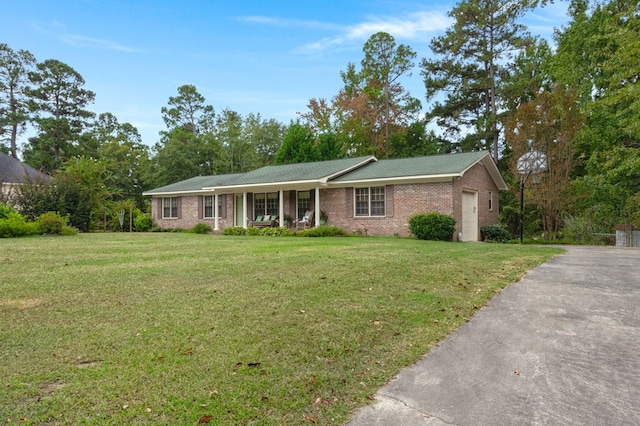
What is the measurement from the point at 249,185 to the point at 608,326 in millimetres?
17124

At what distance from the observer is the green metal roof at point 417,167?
15.8 metres

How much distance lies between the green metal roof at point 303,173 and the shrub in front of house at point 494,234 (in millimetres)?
6665

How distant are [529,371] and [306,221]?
15915mm

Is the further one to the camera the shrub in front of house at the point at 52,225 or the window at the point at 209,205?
the window at the point at 209,205

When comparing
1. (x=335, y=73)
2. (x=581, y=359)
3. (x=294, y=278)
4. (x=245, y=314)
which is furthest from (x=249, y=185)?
(x=335, y=73)

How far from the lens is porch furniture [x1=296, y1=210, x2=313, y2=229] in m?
19.0

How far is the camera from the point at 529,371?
3.15 m

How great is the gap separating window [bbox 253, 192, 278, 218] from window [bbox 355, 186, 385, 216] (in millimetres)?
5059

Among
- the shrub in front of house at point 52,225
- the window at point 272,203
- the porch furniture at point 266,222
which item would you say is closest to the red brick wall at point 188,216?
the porch furniture at point 266,222

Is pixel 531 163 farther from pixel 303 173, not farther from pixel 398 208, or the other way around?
pixel 303 173

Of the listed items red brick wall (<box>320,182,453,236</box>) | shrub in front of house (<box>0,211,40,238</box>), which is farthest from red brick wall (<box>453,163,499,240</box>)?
shrub in front of house (<box>0,211,40,238</box>)

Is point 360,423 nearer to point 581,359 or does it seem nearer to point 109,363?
point 109,363

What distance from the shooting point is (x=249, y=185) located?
19812 mm

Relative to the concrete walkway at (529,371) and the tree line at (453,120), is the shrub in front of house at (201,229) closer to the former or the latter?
the tree line at (453,120)
